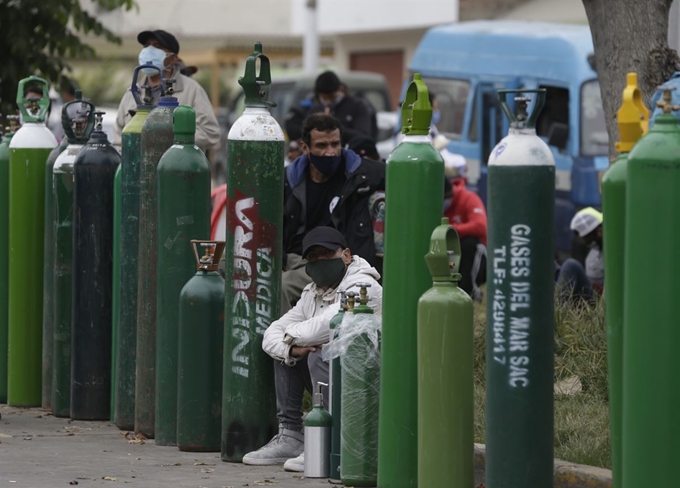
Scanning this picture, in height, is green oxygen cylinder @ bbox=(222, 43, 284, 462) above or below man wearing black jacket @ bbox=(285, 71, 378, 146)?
below

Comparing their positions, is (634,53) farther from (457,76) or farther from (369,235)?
(457,76)

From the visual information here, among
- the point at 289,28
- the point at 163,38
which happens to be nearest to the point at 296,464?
the point at 163,38

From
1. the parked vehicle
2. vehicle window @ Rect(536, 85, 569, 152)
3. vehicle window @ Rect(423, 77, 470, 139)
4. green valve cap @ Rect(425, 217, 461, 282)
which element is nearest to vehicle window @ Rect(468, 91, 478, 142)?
vehicle window @ Rect(423, 77, 470, 139)

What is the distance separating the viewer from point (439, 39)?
20.2 meters

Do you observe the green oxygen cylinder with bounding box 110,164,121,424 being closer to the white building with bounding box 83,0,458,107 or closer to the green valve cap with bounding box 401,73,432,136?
the green valve cap with bounding box 401,73,432,136

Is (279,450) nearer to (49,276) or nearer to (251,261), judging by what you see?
(251,261)

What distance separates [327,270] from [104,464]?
1410mm

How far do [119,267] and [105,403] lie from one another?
0.85 metres

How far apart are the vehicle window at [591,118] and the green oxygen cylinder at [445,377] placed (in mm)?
11033

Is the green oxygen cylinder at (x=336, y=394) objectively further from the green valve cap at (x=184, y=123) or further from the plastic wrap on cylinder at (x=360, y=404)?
the green valve cap at (x=184, y=123)

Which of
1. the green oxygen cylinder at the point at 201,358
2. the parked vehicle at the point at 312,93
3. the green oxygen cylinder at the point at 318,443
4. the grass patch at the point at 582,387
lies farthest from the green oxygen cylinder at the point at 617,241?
the parked vehicle at the point at 312,93

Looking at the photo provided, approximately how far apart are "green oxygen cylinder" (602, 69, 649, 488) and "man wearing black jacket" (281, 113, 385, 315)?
315cm

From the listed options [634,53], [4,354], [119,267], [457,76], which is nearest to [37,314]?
[4,354]

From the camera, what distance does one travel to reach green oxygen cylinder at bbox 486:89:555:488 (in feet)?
19.7
